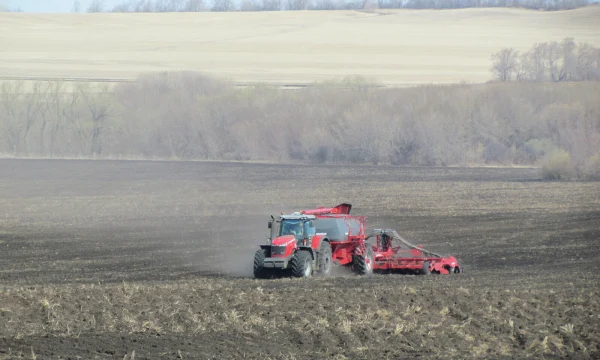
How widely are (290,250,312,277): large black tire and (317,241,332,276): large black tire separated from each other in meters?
0.51

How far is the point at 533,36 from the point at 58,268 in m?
70.1

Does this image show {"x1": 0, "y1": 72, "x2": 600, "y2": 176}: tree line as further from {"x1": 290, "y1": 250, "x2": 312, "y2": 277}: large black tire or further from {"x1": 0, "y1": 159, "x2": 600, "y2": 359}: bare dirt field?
{"x1": 290, "y1": 250, "x2": 312, "y2": 277}: large black tire

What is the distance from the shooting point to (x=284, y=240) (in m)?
19.3

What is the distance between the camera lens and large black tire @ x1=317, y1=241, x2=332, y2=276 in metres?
19.9

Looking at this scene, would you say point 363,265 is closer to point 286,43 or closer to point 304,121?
point 304,121

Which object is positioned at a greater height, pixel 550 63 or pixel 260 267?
pixel 550 63

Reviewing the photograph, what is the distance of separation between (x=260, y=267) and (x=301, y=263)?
1005 millimetres

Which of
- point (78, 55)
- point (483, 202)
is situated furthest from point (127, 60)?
point (483, 202)

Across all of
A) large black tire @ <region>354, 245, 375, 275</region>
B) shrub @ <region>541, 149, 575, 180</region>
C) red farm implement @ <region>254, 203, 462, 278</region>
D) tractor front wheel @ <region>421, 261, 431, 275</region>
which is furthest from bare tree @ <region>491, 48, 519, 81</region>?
large black tire @ <region>354, 245, 375, 275</region>

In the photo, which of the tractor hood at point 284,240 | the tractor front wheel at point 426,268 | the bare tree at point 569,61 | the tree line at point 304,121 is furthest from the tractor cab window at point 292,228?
the bare tree at point 569,61

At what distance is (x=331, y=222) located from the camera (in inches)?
827

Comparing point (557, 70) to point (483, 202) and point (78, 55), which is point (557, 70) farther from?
point (78, 55)

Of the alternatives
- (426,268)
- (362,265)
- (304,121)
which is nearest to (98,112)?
(304,121)

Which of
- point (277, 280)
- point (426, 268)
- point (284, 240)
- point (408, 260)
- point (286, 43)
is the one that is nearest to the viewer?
point (277, 280)
